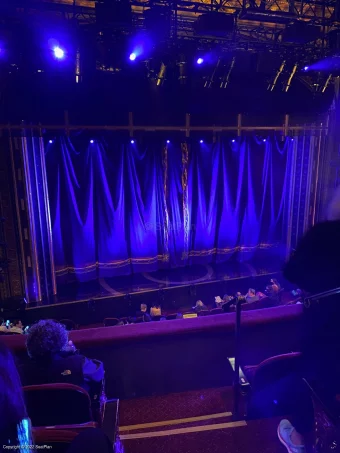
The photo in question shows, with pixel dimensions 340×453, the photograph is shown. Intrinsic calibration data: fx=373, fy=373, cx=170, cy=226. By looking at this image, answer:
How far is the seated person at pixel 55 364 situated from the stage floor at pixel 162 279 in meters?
5.72

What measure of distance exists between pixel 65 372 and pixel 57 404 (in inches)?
13.1

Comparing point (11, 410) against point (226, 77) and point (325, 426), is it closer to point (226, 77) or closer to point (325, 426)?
point (325, 426)

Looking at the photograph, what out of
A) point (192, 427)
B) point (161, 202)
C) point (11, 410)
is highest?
point (11, 410)

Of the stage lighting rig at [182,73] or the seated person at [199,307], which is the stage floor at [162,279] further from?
the stage lighting rig at [182,73]

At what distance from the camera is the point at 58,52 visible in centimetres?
635

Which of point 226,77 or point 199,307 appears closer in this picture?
point 226,77

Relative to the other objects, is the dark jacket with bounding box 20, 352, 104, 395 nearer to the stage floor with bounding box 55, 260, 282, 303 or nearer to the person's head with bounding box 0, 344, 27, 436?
the person's head with bounding box 0, 344, 27, 436

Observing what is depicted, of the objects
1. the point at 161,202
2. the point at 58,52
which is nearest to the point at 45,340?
the point at 58,52

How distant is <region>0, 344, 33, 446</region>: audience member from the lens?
103 cm

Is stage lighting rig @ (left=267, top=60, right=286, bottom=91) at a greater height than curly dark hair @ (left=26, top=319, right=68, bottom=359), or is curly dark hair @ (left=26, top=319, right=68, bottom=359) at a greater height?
stage lighting rig @ (left=267, top=60, right=286, bottom=91)

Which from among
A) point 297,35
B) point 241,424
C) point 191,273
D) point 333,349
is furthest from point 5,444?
point 191,273

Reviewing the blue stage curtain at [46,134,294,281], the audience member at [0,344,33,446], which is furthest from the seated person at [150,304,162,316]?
the audience member at [0,344,33,446]

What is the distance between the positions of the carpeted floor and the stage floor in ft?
17.8

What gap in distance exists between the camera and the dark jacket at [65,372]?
2717 mm
